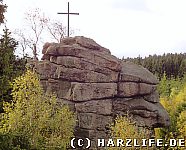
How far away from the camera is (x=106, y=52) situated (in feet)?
69.3

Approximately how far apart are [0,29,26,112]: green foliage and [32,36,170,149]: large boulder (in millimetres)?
5056

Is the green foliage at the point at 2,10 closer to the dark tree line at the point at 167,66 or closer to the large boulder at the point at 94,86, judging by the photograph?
the large boulder at the point at 94,86


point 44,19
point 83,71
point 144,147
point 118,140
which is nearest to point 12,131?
point 118,140

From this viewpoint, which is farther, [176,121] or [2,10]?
[176,121]

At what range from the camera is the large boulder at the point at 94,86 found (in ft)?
63.4

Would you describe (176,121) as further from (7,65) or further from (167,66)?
(167,66)

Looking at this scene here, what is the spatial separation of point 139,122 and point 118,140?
17.6ft

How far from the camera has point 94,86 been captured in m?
19.6

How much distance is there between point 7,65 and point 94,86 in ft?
20.7

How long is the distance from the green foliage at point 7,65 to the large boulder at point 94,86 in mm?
5056

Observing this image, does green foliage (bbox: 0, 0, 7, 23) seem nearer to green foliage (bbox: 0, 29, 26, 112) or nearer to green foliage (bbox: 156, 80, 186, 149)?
green foliage (bbox: 0, 29, 26, 112)

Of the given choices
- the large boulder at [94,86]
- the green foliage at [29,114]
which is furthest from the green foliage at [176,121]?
the green foliage at [29,114]

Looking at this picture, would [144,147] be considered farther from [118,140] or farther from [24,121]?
[24,121]

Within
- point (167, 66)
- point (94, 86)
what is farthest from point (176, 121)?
point (167, 66)
